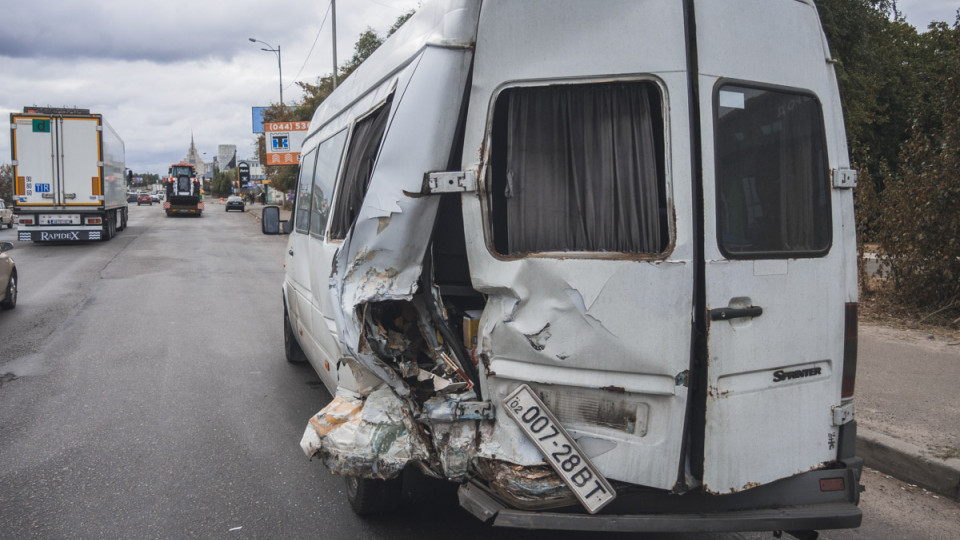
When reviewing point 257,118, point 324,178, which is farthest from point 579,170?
point 257,118

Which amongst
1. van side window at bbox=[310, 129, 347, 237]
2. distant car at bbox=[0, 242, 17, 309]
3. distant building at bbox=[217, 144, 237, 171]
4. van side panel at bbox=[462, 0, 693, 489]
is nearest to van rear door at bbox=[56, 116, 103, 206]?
distant car at bbox=[0, 242, 17, 309]

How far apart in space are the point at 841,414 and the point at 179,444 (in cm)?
426

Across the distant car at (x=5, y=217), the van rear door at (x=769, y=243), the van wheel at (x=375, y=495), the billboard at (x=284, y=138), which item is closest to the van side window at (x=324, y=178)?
the van wheel at (x=375, y=495)

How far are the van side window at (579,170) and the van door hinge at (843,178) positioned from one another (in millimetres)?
914

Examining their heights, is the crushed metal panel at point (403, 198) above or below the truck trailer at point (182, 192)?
below

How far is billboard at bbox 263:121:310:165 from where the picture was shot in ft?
86.2

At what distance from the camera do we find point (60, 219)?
20891 mm

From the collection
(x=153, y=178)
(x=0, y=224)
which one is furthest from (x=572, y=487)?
(x=153, y=178)

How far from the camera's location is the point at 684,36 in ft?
9.13

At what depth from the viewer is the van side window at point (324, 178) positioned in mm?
4570

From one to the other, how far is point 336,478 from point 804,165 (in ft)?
10.6

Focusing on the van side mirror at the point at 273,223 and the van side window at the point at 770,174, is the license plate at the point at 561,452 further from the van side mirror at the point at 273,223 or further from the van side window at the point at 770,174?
the van side mirror at the point at 273,223

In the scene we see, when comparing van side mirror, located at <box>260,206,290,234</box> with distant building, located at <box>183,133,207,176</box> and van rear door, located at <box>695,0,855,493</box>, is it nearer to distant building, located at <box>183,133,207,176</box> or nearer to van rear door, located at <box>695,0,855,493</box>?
van rear door, located at <box>695,0,855,493</box>

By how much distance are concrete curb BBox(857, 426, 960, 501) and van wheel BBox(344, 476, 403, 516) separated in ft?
10.5
